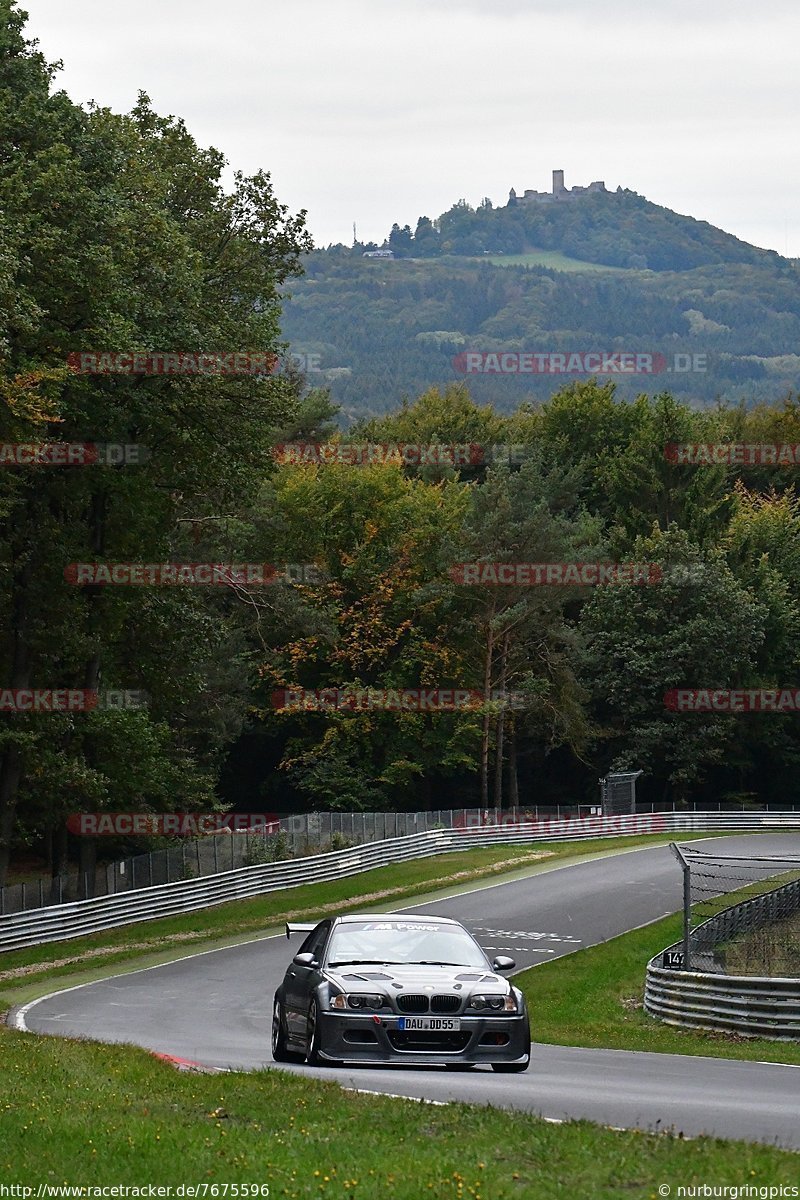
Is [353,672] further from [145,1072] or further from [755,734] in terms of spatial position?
[145,1072]

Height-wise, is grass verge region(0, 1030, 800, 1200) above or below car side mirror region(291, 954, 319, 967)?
above

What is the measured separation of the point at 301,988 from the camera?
14258 mm

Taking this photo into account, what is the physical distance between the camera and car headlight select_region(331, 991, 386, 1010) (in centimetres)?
1334

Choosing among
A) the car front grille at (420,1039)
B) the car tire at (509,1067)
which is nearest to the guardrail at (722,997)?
the car tire at (509,1067)

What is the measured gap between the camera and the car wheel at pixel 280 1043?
14766mm

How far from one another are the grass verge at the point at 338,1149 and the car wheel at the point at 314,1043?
2.20 meters

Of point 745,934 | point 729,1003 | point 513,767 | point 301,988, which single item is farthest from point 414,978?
point 513,767

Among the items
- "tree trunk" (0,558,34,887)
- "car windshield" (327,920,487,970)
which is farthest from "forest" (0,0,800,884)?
"car windshield" (327,920,487,970)

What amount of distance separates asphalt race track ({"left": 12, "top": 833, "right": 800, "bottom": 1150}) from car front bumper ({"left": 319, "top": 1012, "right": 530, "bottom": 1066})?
0.58ft

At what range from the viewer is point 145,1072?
12.7 metres

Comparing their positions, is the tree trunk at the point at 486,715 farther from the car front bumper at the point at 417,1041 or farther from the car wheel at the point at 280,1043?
the car front bumper at the point at 417,1041

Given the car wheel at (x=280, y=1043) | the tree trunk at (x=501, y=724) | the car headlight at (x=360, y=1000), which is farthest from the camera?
the tree trunk at (x=501, y=724)

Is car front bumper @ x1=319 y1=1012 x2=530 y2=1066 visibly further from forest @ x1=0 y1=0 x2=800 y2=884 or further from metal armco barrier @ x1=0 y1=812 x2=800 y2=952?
metal armco barrier @ x1=0 y1=812 x2=800 y2=952

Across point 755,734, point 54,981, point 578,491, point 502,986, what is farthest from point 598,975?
point 578,491
